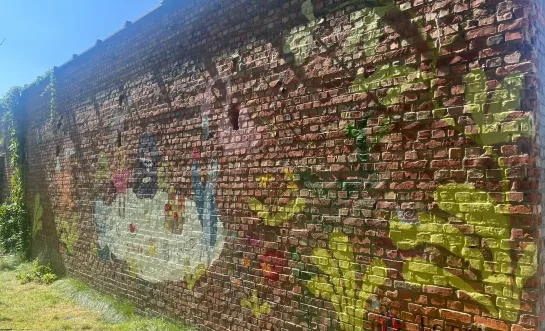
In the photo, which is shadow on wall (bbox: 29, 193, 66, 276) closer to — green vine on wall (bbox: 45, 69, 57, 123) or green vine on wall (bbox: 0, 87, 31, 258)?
green vine on wall (bbox: 0, 87, 31, 258)

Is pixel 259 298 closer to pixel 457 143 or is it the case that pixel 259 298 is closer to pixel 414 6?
pixel 457 143

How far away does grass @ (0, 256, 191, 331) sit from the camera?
5.47 metres

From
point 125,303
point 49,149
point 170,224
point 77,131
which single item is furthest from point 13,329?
point 49,149

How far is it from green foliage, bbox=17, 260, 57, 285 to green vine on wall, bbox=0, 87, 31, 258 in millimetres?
1373

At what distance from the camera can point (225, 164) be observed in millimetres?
4516

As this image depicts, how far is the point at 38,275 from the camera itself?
8.51 meters

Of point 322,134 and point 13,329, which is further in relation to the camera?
Answer: point 13,329

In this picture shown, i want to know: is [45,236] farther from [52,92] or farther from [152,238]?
[152,238]

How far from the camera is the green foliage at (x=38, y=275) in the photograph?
8.18 metres

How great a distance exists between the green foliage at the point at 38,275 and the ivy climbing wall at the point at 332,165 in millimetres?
2703

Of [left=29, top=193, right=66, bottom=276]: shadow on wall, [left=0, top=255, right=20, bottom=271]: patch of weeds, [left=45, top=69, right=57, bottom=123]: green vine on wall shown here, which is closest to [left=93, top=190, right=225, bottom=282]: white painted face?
[left=29, top=193, right=66, bottom=276]: shadow on wall

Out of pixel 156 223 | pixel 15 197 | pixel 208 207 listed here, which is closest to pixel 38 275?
pixel 15 197

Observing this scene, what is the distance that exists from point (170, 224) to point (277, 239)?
1.89m

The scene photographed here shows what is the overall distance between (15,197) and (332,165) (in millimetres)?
9890
